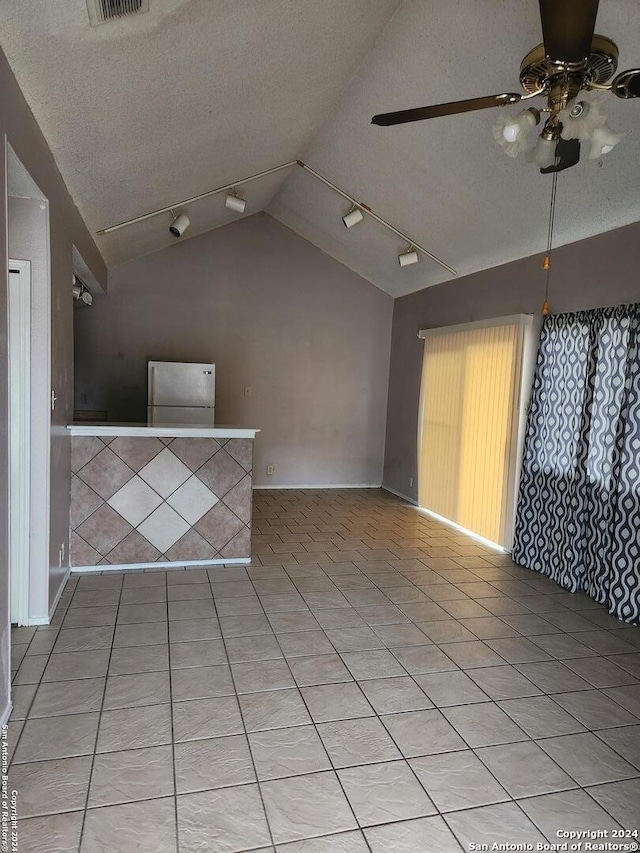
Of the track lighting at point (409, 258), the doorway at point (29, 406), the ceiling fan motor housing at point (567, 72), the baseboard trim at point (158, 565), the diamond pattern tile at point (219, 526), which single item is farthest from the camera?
the track lighting at point (409, 258)

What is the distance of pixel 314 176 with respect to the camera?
15.9ft

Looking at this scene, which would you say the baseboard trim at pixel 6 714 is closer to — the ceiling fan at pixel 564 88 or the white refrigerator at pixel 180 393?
the ceiling fan at pixel 564 88

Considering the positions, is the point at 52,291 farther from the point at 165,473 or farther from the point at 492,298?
the point at 492,298

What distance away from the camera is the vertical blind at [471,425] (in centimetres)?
433

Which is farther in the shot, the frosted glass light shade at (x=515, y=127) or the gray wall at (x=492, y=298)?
the gray wall at (x=492, y=298)

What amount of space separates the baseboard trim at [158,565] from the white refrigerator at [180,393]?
207 cm

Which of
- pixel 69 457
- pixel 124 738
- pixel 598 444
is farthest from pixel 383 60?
pixel 124 738

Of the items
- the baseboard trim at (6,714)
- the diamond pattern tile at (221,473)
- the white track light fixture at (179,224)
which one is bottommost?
the baseboard trim at (6,714)

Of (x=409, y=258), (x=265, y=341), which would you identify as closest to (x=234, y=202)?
(x=409, y=258)

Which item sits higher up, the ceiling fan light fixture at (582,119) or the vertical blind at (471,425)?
the ceiling fan light fixture at (582,119)

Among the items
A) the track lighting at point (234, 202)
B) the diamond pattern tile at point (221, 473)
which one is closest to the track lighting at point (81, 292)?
the track lighting at point (234, 202)

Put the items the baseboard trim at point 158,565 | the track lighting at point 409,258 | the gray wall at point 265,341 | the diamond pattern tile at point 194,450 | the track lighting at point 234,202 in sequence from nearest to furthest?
the baseboard trim at point 158,565
the diamond pattern tile at point 194,450
the track lighting at point 234,202
the track lighting at point 409,258
the gray wall at point 265,341

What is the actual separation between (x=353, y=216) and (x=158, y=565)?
350 cm

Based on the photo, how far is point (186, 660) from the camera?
2.50 m
